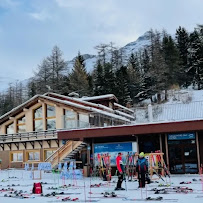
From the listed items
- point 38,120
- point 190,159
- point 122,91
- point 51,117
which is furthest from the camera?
point 122,91

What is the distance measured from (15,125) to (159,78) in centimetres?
2547

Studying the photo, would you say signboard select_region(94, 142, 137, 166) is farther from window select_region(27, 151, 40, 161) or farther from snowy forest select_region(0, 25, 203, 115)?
snowy forest select_region(0, 25, 203, 115)

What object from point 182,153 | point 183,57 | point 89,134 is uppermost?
point 183,57

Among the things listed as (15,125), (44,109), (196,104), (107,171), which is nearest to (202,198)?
(107,171)

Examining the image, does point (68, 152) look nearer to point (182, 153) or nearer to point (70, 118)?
point (70, 118)

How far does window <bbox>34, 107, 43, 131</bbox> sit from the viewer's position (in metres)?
33.2

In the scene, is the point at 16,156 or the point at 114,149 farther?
the point at 16,156

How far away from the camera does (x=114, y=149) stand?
2234 cm

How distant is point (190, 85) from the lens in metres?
56.8

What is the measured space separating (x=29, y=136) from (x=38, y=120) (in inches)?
78.0

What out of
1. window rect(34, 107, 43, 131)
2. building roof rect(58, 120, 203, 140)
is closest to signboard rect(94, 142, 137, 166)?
building roof rect(58, 120, 203, 140)

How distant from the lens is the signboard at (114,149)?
21938 mm

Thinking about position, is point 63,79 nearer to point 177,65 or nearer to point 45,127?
point 177,65

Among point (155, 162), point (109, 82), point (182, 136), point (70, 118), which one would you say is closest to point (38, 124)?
point (70, 118)
